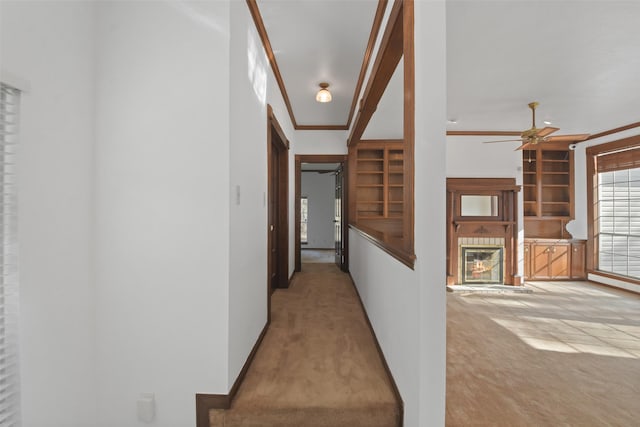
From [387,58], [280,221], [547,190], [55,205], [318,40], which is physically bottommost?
[280,221]

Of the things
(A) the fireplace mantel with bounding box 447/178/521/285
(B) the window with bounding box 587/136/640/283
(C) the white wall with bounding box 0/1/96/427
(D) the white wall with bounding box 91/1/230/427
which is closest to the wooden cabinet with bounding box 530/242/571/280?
(B) the window with bounding box 587/136/640/283

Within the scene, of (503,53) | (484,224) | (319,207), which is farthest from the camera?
(319,207)

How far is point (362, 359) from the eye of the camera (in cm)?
223

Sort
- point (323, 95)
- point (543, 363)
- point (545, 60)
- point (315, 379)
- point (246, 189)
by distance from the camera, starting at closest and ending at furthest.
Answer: point (315, 379)
point (246, 189)
point (543, 363)
point (545, 60)
point (323, 95)

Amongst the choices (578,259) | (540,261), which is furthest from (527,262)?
(578,259)

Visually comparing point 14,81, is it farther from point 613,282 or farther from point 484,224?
point 613,282

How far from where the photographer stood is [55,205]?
1514 mm

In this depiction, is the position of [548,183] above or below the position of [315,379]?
above

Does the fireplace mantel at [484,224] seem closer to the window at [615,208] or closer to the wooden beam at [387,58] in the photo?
the window at [615,208]

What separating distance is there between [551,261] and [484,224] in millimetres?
1684

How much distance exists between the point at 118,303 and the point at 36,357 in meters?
0.40

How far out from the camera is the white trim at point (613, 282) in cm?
491

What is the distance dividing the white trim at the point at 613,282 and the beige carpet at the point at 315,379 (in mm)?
5122

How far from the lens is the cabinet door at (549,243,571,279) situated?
5.71 metres
